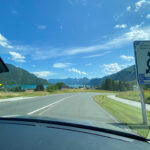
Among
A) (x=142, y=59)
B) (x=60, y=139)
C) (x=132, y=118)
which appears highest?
(x=142, y=59)

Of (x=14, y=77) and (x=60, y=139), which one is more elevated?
(x=14, y=77)

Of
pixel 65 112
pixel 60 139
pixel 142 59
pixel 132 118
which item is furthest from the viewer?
pixel 65 112

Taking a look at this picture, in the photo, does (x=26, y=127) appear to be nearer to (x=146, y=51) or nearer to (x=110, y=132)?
(x=110, y=132)

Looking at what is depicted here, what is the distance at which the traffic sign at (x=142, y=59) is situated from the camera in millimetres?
6672

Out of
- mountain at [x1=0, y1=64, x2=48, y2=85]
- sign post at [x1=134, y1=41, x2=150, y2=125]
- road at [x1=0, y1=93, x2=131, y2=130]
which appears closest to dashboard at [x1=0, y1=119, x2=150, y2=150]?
road at [x1=0, y1=93, x2=131, y2=130]

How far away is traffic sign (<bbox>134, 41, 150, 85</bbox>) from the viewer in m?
6.67

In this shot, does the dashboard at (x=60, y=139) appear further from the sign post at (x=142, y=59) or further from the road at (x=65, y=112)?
the sign post at (x=142, y=59)

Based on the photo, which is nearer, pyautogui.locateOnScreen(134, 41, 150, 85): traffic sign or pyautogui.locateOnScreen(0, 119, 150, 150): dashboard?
pyautogui.locateOnScreen(0, 119, 150, 150): dashboard

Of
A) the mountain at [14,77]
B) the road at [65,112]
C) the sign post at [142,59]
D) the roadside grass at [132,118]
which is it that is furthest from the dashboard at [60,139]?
the mountain at [14,77]

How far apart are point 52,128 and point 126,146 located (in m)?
1.25

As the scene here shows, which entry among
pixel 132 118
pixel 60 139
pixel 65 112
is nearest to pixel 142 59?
pixel 132 118

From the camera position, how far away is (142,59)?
6.69 metres

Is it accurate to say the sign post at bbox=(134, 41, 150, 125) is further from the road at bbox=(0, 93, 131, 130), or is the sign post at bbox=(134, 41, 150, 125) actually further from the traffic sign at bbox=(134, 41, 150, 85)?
the road at bbox=(0, 93, 131, 130)

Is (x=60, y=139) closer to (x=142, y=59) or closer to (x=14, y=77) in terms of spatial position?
(x=142, y=59)
